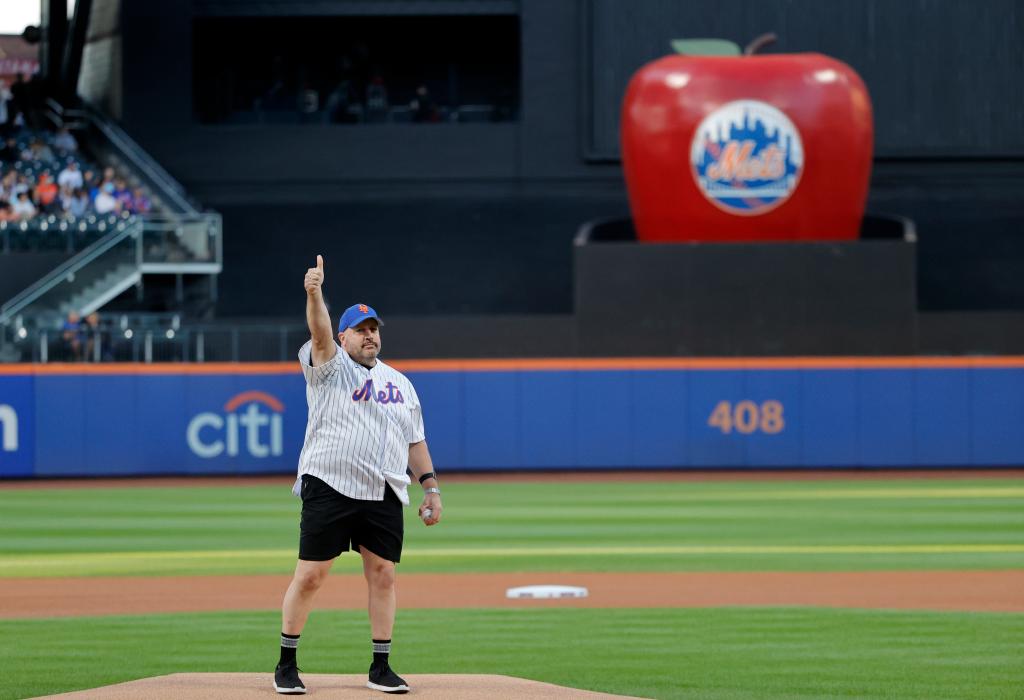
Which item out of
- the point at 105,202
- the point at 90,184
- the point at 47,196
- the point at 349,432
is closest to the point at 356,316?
the point at 349,432

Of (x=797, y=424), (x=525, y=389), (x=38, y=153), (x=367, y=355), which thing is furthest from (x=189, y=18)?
(x=367, y=355)

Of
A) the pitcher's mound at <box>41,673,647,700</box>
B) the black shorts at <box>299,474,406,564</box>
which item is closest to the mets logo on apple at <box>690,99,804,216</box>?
the pitcher's mound at <box>41,673,647,700</box>

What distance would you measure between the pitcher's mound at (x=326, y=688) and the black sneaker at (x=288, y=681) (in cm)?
5

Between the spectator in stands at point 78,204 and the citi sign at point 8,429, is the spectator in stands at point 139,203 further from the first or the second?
the citi sign at point 8,429

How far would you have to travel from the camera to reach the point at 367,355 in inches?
306

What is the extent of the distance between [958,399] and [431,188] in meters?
14.6

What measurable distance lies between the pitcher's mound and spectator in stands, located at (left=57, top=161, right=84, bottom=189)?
922 inches

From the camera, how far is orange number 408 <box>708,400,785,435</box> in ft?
81.1

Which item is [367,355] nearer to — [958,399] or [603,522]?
[603,522]

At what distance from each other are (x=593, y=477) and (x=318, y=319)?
1698cm

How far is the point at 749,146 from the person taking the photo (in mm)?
28781

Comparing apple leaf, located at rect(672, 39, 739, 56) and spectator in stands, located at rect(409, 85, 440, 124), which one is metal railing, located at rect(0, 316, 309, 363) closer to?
apple leaf, located at rect(672, 39, 739, 56)

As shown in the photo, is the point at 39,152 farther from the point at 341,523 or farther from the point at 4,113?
the point at 341,523

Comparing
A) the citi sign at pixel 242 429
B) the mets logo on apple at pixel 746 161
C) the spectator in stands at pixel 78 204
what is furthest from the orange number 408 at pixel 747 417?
the spectator in stands at pixel 78 204
